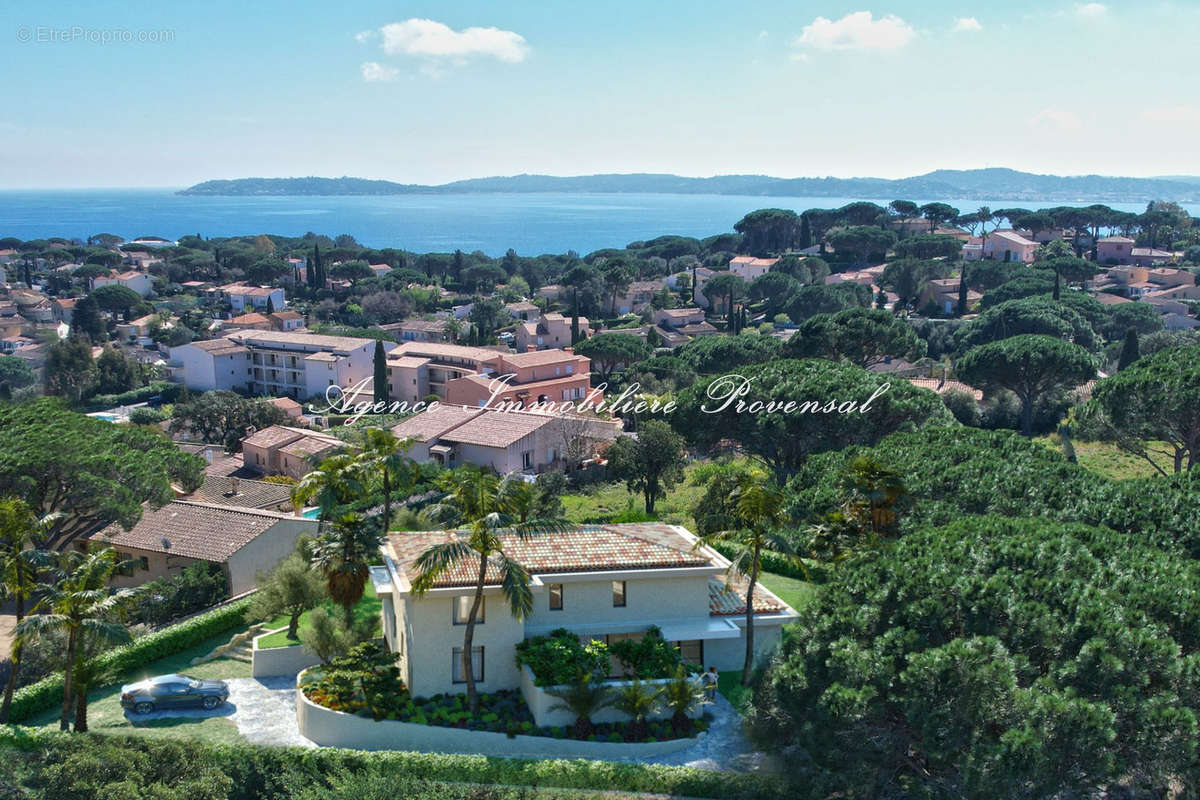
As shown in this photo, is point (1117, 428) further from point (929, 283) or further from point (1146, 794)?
point (929, 283)

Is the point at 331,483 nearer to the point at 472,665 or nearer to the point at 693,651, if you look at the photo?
the point at 472,665

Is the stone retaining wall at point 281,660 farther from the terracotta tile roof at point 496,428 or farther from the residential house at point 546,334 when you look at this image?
the residential house at point 546,334

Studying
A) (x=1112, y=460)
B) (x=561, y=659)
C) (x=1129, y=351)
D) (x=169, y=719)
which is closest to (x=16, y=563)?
(x=169, y=719)

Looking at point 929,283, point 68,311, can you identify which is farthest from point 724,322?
point 68,311

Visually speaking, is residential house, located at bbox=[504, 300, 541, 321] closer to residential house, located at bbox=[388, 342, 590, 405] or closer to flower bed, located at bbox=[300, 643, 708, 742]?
residential house, located at bbox=[388, 342, 590, 405]

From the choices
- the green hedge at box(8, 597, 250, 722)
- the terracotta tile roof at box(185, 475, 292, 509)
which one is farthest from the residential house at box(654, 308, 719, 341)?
Answer: the green hedge at box(8, 597, 250, 722)

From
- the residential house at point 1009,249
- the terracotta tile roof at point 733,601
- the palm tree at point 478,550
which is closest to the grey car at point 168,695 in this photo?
the palm tree at point 478,550
